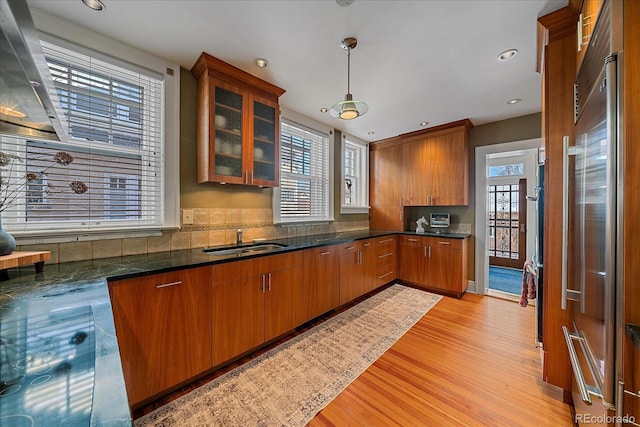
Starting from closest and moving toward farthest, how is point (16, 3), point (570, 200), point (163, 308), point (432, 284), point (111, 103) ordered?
point (16, 3) < point (570, 200) < point (163, 308) < point (111, 103) < point (432, 284)

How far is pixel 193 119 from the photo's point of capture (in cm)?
235

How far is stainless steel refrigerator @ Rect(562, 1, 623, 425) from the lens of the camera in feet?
2.65

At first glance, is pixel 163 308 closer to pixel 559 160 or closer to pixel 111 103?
pixel 111 103

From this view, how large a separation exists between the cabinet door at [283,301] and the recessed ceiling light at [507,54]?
260 cm

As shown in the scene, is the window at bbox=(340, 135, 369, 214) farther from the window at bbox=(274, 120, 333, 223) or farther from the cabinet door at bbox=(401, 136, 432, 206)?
the cabinet door at bbox=(401, 136, 432, 206)

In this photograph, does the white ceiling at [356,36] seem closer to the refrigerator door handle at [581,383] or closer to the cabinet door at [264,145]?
the cabinet door at [264,145]

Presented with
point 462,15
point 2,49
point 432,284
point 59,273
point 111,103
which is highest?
point 462,15

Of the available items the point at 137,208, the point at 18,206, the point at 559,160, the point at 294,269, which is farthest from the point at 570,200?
Result: the point at 18,206

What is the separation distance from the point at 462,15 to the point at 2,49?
7.53ft

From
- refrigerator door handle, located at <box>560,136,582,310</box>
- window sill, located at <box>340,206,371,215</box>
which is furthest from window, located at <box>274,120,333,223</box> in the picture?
refrigerator door handle, located at <box>560,136,582,310</box>

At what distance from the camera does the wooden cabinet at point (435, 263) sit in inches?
140

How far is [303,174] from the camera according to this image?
355cm

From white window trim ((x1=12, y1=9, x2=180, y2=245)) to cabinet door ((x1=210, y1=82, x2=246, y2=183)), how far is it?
0.34m

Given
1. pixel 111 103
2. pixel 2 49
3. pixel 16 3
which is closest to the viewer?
pixel 16 3
